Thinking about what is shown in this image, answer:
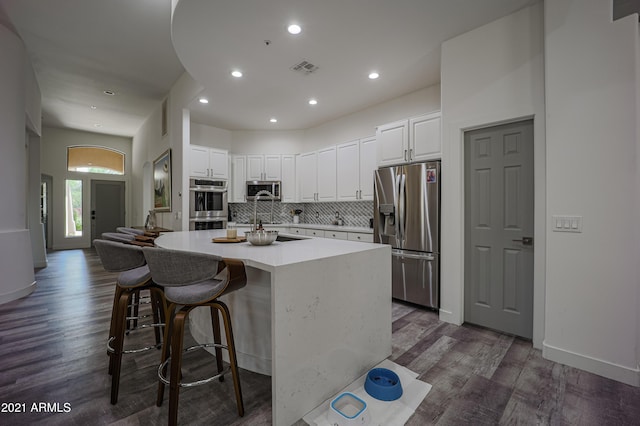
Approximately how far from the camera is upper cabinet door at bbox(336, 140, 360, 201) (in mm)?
4691

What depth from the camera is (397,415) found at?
1.61 metres

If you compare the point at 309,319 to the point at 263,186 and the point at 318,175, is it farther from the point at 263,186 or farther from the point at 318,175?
the point at 263,186

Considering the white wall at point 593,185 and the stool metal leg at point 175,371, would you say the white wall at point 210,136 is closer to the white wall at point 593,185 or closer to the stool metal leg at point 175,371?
the stool metal leg at point 175,371

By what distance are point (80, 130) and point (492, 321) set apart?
35.2 feet

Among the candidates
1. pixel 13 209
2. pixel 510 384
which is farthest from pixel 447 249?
pixel 13 209

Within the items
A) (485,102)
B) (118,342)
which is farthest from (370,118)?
(118,342)

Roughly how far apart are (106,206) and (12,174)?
5704mm

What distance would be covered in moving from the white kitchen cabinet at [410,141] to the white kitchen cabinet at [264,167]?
8.67ft

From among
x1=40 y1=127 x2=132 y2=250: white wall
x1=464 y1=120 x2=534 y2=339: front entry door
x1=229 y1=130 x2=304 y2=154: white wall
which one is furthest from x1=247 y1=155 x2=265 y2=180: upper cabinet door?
x1=40 y1=127 x2=132 y2=250: white wall

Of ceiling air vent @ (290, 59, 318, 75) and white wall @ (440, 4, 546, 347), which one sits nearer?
white wall @ (440, 4, 546, 347)

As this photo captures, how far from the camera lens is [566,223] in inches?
85.3

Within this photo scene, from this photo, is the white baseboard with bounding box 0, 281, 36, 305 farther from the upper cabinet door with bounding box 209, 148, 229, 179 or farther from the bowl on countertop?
the bowl on countertop

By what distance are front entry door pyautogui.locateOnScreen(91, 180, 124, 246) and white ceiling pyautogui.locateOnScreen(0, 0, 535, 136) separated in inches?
147

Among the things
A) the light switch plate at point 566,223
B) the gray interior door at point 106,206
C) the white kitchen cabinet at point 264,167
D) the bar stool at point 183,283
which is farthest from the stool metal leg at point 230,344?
the gray interior door at point 106,206
